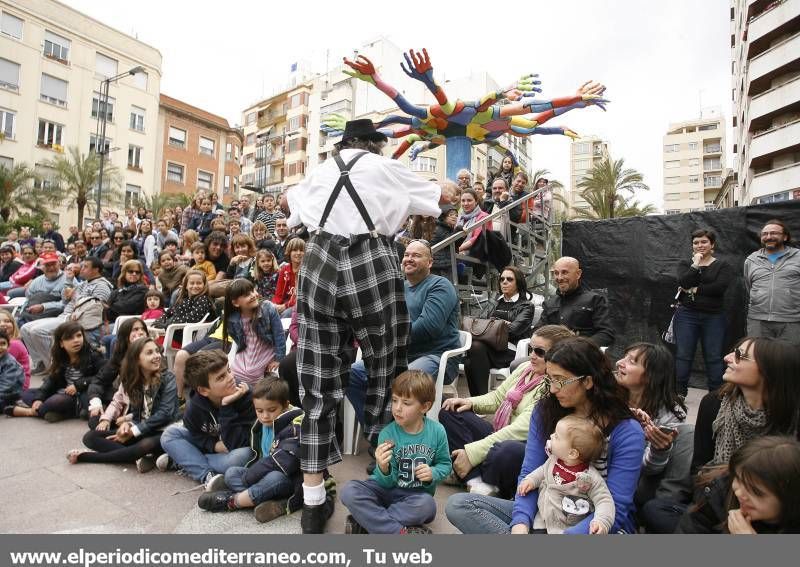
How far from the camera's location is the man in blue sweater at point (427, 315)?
11.7ft

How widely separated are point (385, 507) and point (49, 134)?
36.4 meters

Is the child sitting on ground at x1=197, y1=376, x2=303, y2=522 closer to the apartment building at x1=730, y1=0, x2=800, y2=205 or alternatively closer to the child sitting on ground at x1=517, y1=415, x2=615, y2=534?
the child sitting on ground at x1=517, y1=415, x2=615, y2=534

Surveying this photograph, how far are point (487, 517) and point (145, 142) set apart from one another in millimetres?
39868

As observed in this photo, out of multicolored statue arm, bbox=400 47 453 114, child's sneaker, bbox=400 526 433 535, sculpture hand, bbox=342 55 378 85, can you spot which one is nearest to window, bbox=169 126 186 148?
sculpture hand, bbox=342 55 378 85

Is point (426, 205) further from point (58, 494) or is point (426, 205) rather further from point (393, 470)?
point (58, 494)

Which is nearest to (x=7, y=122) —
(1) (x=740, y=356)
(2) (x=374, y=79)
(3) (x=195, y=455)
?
(2) (x=374, y=79)

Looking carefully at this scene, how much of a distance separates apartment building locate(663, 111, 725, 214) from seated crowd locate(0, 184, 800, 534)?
70503 mm

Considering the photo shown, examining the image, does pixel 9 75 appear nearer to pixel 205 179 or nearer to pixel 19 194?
pixel 19 194

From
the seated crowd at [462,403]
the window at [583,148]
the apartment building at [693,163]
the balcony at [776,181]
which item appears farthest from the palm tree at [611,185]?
the window at [583,148]

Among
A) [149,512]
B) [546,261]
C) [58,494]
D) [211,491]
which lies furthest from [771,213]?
[58,494]

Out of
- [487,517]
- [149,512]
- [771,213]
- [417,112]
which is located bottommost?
[149,512]

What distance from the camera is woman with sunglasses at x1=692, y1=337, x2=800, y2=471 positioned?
2.00 m

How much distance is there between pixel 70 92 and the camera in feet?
102

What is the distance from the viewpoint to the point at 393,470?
2496mm
